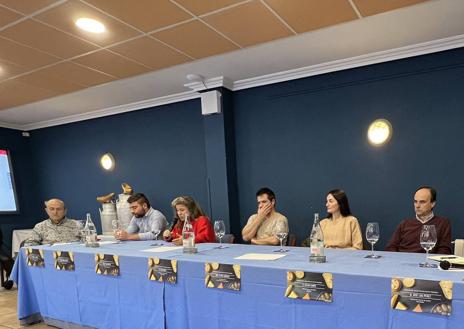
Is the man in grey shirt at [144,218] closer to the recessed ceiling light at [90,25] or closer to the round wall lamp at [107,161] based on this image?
the recessed ceiling light at [90,25]

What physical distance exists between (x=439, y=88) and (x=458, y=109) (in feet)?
0.83

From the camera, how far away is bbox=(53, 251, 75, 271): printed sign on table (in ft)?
7.72

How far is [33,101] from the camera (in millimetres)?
4406

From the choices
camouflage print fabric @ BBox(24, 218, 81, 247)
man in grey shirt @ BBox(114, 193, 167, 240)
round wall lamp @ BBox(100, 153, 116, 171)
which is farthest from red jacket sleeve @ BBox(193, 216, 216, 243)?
round wall lamp @ BBox(100, 153, 116, 171)

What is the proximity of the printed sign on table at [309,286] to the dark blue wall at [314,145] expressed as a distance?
2.22m

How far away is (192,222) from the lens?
2.73 metres

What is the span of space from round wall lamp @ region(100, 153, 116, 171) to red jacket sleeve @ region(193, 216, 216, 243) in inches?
112

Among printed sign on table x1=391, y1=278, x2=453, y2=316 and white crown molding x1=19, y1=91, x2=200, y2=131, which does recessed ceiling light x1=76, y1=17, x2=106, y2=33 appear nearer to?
white crown molding x1=19, y1=91, x2=200, y2=131

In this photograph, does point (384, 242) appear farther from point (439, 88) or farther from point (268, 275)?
point (268, 275)

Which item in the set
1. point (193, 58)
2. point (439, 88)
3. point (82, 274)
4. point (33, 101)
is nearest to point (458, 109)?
point (439, 88)

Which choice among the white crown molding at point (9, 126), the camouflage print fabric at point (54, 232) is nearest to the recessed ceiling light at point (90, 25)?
the camouflage print fabric at point (54, 232)

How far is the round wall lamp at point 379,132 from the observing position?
10.9ft

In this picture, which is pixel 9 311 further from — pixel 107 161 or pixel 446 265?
pixel 446 265

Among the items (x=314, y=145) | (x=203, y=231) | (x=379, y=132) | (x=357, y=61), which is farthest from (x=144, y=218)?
(x=357, y=61)
